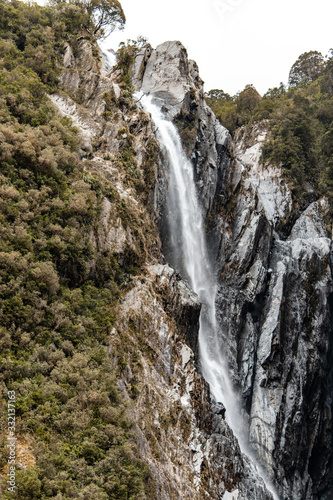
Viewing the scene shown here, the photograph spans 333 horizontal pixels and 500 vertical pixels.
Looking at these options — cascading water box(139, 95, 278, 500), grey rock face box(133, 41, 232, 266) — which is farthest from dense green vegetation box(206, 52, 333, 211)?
cascading water box(139, 95, 278, 500)

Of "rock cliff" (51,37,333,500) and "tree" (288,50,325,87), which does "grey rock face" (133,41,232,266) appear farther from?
"tree" (288,50,325,87)

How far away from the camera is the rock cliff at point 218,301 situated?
52.4ft

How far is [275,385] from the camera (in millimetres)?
29047

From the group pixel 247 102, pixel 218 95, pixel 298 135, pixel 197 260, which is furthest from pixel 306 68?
pixel 197 260

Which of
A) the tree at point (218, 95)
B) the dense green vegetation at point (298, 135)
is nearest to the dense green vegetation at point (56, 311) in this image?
the dense green vegetation at point (298, 135)

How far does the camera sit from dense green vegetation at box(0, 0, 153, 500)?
9.85 m

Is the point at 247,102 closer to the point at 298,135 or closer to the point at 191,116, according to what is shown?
the point at 298,135

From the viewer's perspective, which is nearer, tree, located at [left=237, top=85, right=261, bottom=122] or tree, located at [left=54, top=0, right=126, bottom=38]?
tree, located at [left=54, top=0, right=126, bottom=38]

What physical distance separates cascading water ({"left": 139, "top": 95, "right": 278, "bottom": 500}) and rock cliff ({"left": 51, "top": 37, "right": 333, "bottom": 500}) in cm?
94

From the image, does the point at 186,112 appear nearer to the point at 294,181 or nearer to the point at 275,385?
the point at 294,181

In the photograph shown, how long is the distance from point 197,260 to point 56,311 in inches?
686

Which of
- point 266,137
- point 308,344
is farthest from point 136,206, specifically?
point 266,137

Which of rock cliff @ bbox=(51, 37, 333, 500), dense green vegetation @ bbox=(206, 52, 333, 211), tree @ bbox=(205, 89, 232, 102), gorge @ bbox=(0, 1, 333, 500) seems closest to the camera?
gorge @ bbox=(0, 1, 333, 500)

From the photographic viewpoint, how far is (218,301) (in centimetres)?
2978
